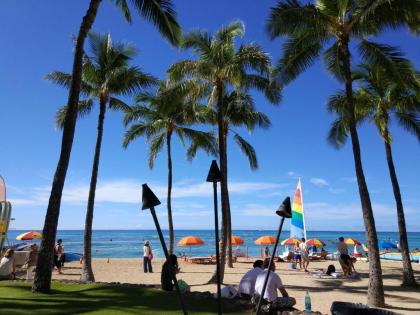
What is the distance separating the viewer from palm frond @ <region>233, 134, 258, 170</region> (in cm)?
2686

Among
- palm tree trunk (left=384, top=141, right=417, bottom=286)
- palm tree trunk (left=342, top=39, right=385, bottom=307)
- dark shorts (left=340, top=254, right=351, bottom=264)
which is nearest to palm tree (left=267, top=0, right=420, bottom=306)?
palm tree trunk (left=342, top=39, right=385, bottom=307)

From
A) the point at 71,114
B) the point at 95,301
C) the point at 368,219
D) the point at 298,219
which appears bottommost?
the point at 95,301

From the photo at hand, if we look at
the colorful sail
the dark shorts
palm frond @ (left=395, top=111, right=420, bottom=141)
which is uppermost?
palm frond @ (left=395, top=111, right=420, bottom=141)

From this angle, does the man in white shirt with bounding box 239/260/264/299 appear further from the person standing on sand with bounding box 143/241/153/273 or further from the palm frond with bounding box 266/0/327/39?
the person standing on sand with bounding box 143/241/153/273

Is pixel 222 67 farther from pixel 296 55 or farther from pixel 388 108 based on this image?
pixel 388 108

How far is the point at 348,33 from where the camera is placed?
13.7 m

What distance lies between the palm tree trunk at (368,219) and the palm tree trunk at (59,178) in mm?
8282

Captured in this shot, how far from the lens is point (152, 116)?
85.5ft

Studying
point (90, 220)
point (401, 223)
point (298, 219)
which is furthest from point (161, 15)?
point (298, 219)

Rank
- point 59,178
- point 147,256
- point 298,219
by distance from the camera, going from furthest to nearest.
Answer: point 298,219 → point 147,256 → point 59,178

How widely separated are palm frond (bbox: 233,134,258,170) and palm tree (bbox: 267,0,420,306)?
12.0 meters

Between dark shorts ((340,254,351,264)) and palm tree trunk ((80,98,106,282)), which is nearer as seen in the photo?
palm tree trunk ((80,98,106,282))

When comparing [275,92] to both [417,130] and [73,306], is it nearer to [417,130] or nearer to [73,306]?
[417,130]

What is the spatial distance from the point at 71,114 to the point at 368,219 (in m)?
9.44
